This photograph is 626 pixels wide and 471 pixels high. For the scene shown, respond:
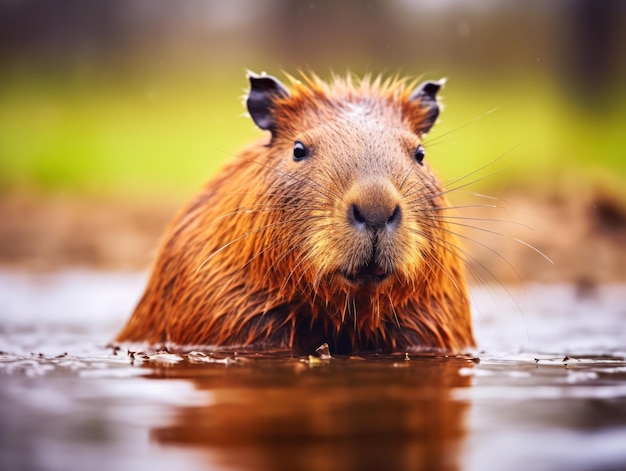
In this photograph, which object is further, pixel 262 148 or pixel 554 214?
pixel 554 214

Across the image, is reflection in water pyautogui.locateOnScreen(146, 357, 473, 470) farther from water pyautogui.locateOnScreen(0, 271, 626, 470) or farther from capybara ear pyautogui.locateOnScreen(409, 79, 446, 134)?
capybara ear pyautogui.locateOnScreen(409, 79, 446, 134)

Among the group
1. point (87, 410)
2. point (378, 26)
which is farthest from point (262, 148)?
point (378, 26)

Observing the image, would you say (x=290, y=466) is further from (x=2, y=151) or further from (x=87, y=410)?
(x=2, y=151)

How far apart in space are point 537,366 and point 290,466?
1.88 metres

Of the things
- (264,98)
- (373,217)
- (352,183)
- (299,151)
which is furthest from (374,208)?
(264,98)

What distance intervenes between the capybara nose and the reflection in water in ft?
1.71

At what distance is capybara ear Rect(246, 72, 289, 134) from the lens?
4.35m

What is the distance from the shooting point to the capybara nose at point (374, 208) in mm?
3525

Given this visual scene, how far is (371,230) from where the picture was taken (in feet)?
11.6

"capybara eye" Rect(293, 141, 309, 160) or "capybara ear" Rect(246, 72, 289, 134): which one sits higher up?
"capybara ear" Rect(246, 72, 289, 134)

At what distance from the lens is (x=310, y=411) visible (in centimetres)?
261

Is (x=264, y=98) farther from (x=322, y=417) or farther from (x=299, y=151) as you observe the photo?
(x=322, y=417)

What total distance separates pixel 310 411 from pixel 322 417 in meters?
0.08

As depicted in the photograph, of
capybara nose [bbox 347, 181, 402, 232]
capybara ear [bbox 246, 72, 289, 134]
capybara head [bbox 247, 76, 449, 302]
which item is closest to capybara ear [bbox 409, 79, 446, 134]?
capybara head [bbox 247, 76, 449, 302]
